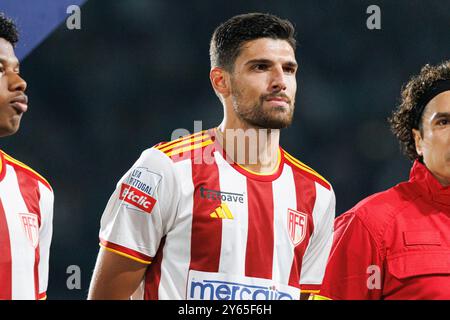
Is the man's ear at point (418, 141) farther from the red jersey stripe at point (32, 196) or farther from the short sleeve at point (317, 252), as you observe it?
the red jersey stripe at point (32, 196)

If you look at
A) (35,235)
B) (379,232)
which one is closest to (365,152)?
(379,232)

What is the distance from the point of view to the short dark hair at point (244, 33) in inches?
110

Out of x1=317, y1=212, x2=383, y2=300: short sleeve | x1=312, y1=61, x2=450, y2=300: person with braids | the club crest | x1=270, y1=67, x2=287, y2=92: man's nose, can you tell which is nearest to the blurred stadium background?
x1=312, y1=61, x2=450, y2=300: person with braids

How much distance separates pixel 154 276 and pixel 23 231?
0.43 m

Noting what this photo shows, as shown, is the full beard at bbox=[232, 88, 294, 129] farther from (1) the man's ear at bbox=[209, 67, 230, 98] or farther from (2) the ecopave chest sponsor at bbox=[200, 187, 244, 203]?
(2) the ecopave chest sponsor at bbox=[200, 187, 244, 203]

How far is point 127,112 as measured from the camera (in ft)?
15.6

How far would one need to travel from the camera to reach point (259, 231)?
8.71 ft

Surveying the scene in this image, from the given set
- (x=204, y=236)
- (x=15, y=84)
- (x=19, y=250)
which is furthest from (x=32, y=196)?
(x=204, y=236)

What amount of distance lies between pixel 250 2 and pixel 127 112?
3.25 ft

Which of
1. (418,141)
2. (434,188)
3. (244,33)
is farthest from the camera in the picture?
(418,141)

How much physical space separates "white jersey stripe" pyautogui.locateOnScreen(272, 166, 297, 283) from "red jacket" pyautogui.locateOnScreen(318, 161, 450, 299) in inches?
8.7

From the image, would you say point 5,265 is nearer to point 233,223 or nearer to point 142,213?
point 142,213

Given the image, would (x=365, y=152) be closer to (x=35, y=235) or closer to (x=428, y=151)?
(x=428, y=151)

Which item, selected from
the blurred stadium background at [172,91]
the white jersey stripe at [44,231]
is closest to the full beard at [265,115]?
the white jersey stripe at [44,231]
